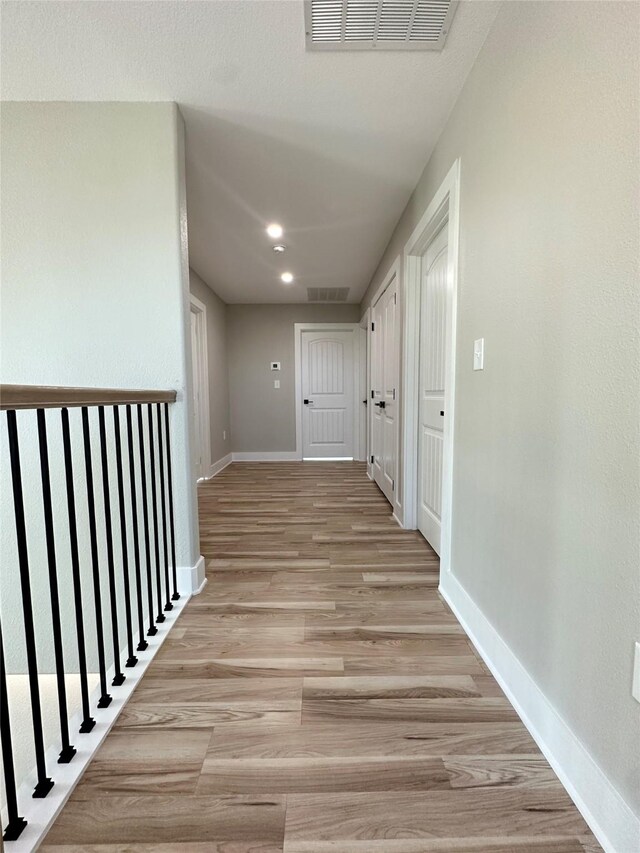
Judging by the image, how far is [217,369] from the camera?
4789 mm

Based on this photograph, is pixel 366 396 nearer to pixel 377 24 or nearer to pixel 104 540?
pixel 104 540

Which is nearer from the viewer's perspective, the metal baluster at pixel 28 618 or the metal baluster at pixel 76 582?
the metal baluster at pixel 28 618

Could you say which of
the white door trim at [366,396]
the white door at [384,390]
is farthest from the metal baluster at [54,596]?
the white door trim at [366,396]

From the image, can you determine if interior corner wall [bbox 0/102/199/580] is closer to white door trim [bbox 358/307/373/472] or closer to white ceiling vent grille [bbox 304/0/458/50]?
white ceiling vent grille [bbox 304/0/458/50]

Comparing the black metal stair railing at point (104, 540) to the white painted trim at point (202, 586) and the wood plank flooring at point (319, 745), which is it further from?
the wood plank flooring at point (319, 745)

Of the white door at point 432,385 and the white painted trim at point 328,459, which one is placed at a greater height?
the white door at point 432,385

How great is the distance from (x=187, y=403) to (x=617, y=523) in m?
1.67

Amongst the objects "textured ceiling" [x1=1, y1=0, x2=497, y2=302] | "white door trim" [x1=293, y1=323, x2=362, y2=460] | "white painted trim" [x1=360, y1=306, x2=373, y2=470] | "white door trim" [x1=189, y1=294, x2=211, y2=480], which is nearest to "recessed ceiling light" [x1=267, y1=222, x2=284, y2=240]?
"textured ceiling" [x1=1, y1=0, x2=497, y2=302]

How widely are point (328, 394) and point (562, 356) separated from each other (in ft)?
14.8

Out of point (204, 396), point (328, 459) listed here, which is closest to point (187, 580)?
point (204, 396)

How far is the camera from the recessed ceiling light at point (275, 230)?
2.88m

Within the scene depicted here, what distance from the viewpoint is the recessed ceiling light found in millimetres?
2879

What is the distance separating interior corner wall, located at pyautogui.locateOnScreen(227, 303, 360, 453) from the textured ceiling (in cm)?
267

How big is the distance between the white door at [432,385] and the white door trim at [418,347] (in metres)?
0.05
